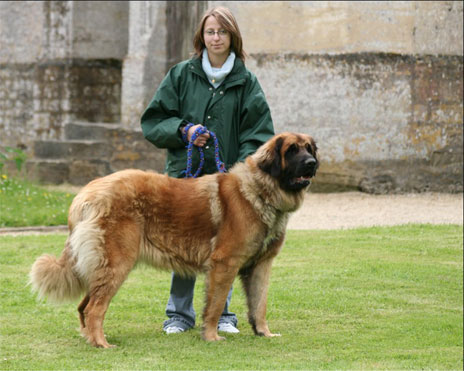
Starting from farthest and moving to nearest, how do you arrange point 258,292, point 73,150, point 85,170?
point 73,150
point 85,170
point 258,292

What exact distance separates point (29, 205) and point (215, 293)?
345 inches

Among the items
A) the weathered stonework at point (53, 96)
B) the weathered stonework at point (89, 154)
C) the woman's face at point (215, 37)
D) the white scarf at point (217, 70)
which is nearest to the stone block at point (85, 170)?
the weathered stonework at point (89, 154)

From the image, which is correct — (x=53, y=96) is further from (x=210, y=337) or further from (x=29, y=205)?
(x=210, y=337)

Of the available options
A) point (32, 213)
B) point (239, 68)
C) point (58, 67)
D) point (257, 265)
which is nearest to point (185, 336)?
point (257, 265)

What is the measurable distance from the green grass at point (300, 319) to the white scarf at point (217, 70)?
66.2 inches

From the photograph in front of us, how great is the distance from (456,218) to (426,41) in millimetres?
4432

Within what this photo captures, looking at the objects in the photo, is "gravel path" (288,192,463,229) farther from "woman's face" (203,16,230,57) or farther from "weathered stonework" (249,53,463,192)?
"woman's face" (203,16,230,57)

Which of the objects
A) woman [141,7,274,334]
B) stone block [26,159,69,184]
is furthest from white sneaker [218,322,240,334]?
Result: stone block [26,159,69,184]

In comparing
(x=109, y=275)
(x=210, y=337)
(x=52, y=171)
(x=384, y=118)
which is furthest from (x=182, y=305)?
(x=52, y=171)

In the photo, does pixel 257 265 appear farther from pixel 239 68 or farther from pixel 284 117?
pixel 284 117

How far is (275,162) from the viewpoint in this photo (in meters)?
6.45

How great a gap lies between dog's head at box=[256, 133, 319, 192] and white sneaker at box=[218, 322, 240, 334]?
1.39 metres

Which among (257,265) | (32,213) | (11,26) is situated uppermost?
(11,26)

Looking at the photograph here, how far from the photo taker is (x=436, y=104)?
17.2 metres
